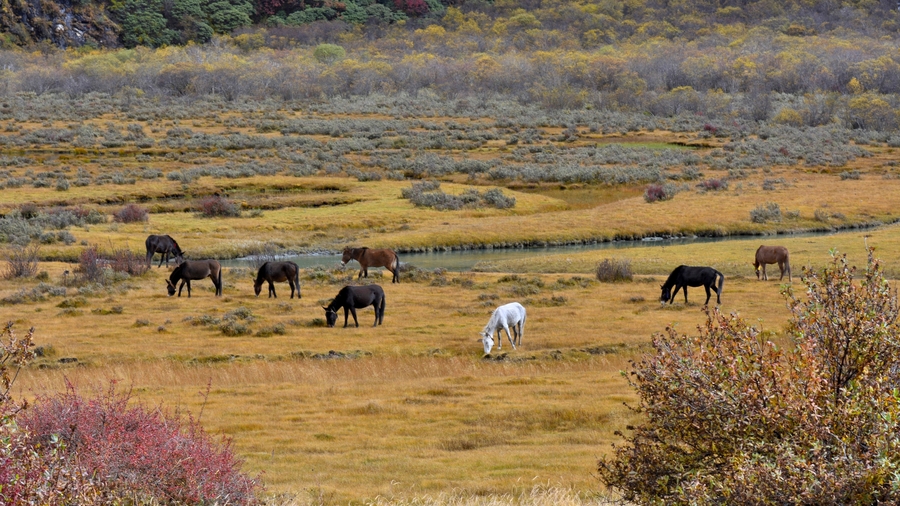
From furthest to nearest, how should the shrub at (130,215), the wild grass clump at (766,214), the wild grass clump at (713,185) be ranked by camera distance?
the wild grass clump at (713,185), the wild grass clump at (766,214), the shrub at (130,215)

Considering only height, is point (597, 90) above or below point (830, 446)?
above

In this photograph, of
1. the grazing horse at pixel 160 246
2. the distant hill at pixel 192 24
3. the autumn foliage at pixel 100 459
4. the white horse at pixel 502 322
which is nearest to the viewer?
the autumn foliage at pixel 100 459

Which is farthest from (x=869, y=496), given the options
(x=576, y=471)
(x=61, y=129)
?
(x=61, y=129)

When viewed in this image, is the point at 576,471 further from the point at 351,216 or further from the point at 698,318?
the point at 351,216

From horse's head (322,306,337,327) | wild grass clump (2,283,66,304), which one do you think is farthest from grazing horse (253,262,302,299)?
wild grass clump (2,283,66,304)

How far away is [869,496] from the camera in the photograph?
19.9 feet

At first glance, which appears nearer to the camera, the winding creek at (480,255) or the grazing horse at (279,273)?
the grazing horse at (279,273)

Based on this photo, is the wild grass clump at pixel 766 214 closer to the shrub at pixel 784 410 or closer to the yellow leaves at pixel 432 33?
the shrub at pixel 784 410

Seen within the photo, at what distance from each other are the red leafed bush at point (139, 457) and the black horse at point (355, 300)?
653 inches

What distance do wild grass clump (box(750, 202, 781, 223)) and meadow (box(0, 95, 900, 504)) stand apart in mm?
411

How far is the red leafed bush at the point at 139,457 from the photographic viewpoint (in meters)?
7.59

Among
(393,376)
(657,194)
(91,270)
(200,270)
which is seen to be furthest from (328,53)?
(393,376)

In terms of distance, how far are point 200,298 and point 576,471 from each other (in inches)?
812

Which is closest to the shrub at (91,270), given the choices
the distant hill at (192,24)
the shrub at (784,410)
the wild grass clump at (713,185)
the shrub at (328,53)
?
the shrub at (784,410)
